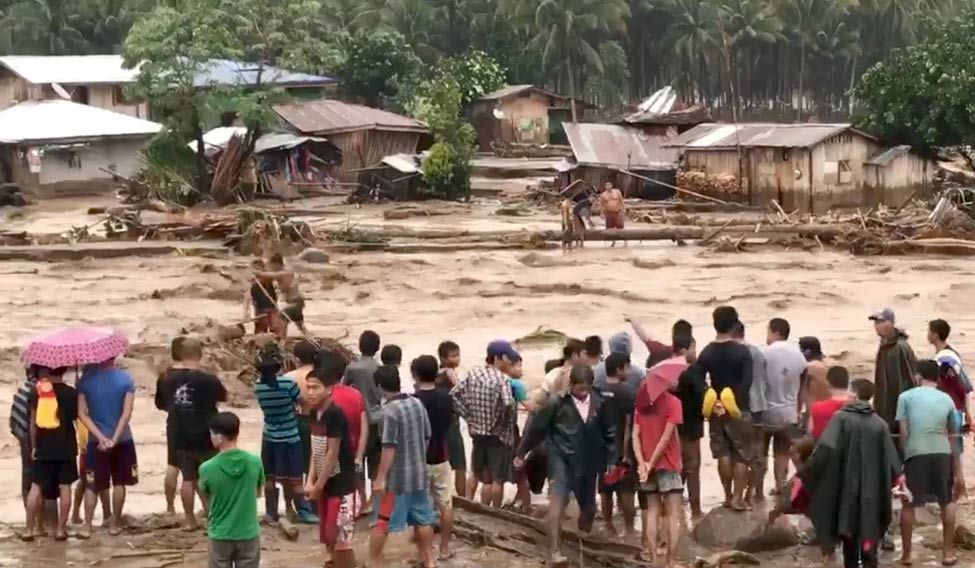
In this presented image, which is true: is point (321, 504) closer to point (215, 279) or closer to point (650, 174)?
point (215, 279)

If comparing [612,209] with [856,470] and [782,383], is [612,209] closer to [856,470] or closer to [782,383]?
[782,383]

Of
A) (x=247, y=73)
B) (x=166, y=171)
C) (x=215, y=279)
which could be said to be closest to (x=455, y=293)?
(x=215, y=279)

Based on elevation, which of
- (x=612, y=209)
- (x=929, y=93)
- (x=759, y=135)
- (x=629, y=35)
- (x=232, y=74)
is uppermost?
(x=629, y=35)

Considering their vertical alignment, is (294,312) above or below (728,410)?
above

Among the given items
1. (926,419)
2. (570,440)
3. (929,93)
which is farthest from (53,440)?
(929,93)

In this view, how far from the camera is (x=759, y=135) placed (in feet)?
126

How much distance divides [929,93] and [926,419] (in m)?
29.4

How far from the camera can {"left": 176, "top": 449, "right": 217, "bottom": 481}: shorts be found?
9.11 meters

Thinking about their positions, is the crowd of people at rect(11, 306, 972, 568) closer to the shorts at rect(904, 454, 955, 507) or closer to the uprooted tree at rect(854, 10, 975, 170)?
the shorts at rect(904, 454, 955, 507)

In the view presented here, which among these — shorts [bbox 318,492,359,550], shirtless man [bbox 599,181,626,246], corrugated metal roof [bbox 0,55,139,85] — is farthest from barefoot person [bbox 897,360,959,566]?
corrugated metal roof [bbox 0,55,139,85]

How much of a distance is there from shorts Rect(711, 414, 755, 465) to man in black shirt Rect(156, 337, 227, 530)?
349cm

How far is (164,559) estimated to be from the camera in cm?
882

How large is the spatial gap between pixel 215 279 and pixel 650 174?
63.2ft

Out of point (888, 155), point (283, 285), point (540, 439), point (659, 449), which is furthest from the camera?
point (888, 155)
